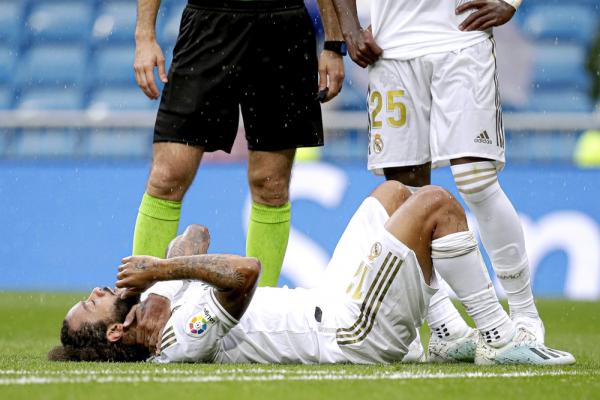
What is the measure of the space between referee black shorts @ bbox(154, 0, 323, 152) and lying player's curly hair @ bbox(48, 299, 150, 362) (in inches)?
40.0

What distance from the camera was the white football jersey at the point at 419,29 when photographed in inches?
191

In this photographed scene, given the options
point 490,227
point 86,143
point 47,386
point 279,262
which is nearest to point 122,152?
point 86,143

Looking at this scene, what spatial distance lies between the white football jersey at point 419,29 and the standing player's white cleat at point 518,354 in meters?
1.21

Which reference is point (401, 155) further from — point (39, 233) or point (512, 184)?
point (39, 233)

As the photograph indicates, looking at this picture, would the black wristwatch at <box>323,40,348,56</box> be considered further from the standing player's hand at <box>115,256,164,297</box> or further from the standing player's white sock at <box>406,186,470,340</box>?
the standing player's hand at <box>115,256,164,297</box>

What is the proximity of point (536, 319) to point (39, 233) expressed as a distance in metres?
5.50

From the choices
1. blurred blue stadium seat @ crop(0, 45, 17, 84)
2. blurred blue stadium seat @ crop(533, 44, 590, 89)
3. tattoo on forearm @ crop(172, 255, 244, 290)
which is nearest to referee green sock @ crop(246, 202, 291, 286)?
tattoo on forearm @ crop(172, 255, 244, 290)

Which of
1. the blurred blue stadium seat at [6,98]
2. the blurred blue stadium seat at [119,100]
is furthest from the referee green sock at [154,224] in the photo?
the blurred blue stadium seat at [6,98]

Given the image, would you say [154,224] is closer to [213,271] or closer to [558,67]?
[213,271]

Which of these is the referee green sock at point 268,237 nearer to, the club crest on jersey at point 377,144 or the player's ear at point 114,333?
the club crest on jersey at point 377,144

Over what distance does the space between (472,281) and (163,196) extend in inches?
54.1

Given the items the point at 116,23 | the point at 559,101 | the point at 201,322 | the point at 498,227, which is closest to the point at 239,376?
the point at 201,322

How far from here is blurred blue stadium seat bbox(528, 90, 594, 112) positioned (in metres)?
11.5

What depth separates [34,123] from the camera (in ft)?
31.3
